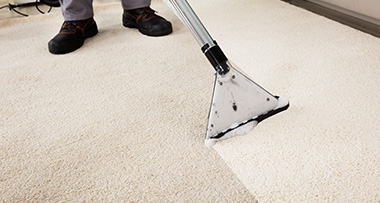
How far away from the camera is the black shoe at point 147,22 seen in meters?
1.16

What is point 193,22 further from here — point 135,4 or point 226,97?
point 135,4

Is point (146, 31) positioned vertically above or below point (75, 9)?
below

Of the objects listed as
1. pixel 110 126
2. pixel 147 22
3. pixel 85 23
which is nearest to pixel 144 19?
pixel 147 22

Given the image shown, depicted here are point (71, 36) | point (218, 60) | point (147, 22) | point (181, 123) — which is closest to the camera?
point (218, 60)

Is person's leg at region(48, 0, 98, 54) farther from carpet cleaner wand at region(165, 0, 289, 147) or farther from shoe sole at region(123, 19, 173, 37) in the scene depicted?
carpet cleaner wand at region(165, 0, 289, 147)

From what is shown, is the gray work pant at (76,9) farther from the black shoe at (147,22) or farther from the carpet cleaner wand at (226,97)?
the carpet cleaner wand at (226,97)

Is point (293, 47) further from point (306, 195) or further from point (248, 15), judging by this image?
point (306, 195)

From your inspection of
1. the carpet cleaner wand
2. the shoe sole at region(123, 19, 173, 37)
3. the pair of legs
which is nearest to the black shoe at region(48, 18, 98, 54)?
the pair of legs

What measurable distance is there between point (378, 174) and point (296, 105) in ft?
0.78

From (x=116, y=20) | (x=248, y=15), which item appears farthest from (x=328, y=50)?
(x=116, y=20)

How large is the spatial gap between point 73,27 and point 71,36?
0.06 metres

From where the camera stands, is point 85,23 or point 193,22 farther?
point 85,23

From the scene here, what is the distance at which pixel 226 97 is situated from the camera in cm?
57

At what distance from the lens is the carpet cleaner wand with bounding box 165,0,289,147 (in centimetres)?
56
